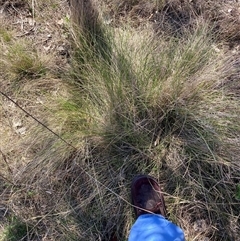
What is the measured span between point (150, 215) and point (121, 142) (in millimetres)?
458

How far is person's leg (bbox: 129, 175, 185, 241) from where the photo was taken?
2.04 metres

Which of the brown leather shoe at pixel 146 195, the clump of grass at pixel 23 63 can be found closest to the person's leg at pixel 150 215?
the brown leather shoe at pixel 146 195

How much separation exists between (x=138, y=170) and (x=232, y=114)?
0.65 metres

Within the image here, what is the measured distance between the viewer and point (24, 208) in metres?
2.23

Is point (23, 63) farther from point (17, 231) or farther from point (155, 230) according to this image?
point (155, 230)

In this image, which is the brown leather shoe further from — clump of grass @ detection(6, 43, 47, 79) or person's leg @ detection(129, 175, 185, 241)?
clump of grass @ detection(6, 43, 47, 79)

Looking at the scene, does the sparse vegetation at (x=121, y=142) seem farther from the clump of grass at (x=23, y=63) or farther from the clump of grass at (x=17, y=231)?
the clump of grass at (x=23, y=63)

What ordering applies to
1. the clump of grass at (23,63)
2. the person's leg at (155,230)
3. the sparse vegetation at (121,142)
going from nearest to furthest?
the person's leg at (155,230), the sparse vegetation at (121,142), the clump of grass at (23,63)

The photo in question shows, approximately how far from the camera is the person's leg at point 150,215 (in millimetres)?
2045

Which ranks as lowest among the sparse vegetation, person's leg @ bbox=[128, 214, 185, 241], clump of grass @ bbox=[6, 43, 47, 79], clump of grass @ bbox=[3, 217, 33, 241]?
person's leg @ bbox=[128, 214, 185, 241]

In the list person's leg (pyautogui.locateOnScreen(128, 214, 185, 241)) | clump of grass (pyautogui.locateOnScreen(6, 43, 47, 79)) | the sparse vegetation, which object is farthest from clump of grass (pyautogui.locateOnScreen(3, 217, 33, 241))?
clump of grass (pyautogui.locateOnScreen(6, 43, 47, 79))

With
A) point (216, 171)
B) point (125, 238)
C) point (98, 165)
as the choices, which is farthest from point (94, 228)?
point (216, 171)

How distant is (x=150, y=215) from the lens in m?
2.19

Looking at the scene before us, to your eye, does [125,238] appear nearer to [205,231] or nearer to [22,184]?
[205,231]
